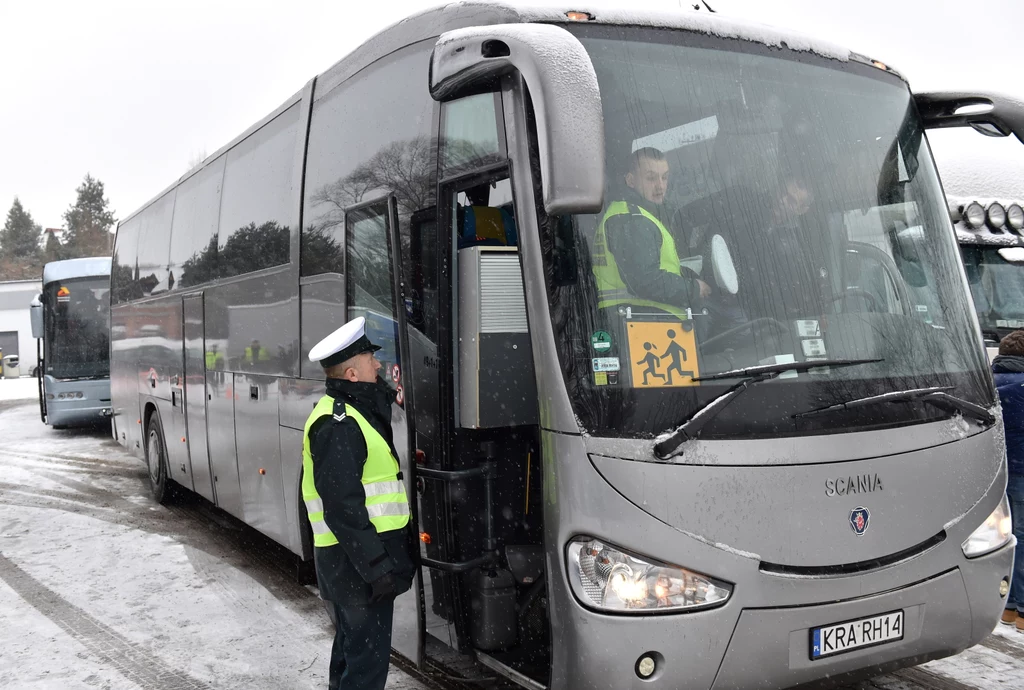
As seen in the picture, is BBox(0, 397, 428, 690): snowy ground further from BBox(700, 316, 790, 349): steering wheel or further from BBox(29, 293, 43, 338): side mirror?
BBox(29, 293, 43, 338): side mirror

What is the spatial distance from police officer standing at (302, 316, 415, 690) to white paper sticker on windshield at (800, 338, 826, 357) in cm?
178

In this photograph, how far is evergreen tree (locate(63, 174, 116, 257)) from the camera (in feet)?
297

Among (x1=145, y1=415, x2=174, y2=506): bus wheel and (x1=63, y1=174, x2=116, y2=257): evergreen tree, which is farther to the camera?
(x1=63, y1=174, x2=116, y2=257): evergreen tree

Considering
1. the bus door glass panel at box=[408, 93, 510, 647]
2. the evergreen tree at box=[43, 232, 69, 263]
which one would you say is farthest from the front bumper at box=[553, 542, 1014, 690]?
the evergreen tree at box=[43, 232, 69, 263]

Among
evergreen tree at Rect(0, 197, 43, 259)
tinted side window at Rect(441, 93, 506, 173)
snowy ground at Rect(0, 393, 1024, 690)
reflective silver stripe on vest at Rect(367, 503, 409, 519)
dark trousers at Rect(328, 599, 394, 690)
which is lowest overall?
snowy ground at Rect(0, 393, 1024, 690)

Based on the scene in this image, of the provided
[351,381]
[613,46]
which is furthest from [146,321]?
[613,46]

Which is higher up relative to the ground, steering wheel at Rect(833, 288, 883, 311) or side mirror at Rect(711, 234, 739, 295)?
side mirror at Rect(711, 234, 739, 295)

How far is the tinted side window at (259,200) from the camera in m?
6.61

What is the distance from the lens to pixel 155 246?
417 inches

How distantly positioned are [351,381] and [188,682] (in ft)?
7.35

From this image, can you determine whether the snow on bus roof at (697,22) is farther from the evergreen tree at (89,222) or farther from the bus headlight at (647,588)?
the evergreen tree at (89,222)

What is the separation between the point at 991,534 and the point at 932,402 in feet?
2.17

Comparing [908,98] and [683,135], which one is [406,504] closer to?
[683,135]

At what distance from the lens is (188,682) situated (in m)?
5.21
